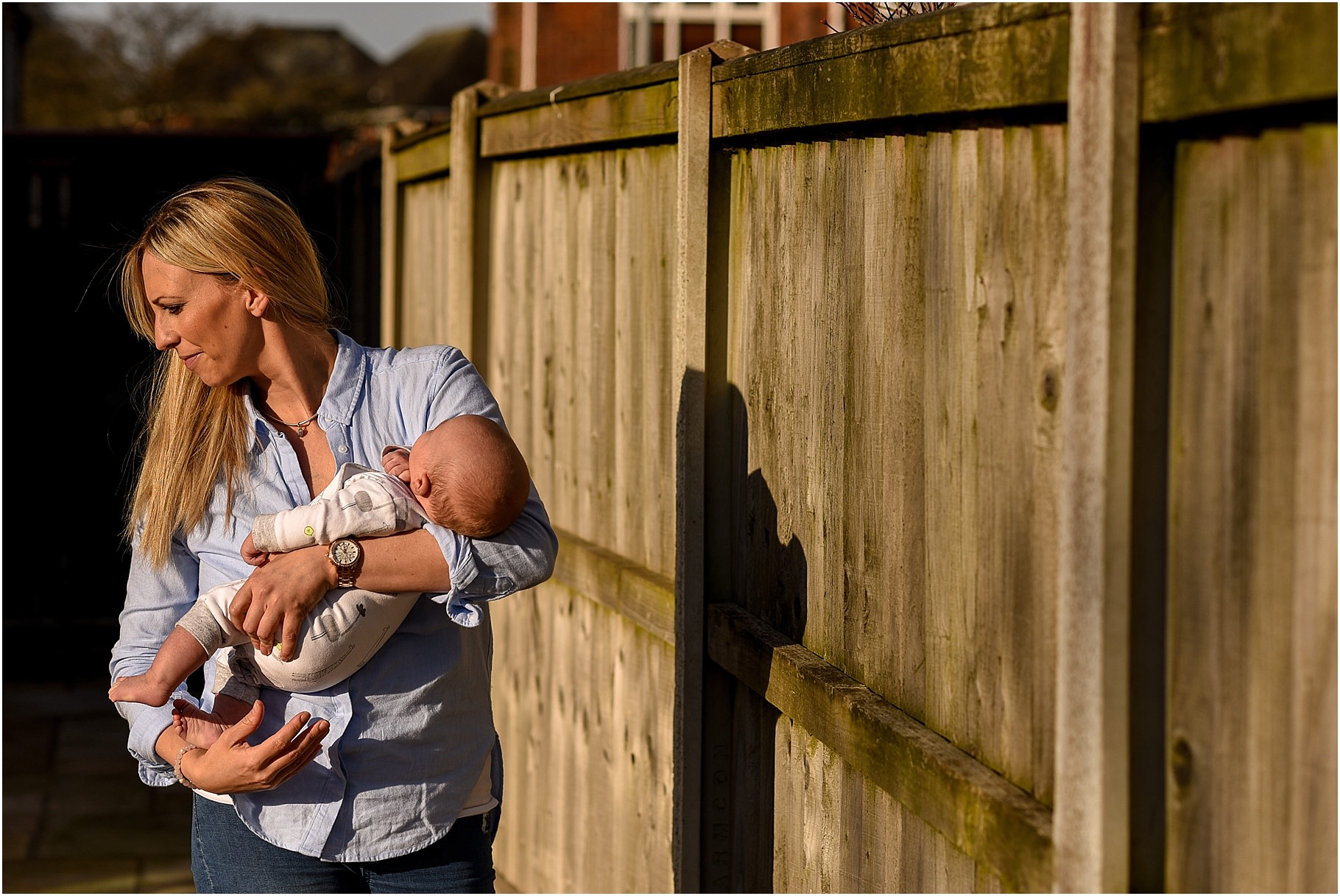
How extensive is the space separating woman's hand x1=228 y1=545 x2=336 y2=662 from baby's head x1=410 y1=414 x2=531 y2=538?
19cm

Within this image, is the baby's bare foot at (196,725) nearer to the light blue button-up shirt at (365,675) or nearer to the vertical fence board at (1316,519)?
the light blue button-up shirt at (365,675)

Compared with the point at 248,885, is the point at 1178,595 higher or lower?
higher

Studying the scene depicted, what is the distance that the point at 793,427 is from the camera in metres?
2.78

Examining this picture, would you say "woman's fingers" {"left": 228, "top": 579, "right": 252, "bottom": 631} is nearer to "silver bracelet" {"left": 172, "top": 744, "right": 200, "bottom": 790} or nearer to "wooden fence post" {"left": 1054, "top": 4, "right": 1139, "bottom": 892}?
"silver bracelet" {"left": 172, "top": 744, "right": 200, "bottom": 790}

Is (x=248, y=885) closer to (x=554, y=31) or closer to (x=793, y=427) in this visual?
(x=793, y=427)

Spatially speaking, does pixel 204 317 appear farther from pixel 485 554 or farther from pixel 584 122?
pixel 584 122

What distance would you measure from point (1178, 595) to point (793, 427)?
1.21 m

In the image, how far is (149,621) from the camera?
8.37 ft

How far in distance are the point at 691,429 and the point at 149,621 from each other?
113 cm

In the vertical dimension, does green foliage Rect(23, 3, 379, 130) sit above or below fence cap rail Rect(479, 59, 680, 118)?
above

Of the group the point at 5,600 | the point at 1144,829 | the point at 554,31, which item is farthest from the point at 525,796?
the point at 554,31

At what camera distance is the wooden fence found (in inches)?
59.0

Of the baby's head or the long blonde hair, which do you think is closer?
the baby's head

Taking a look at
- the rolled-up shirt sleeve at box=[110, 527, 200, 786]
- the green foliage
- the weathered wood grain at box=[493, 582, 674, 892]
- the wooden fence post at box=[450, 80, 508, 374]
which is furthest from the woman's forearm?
the green foliage
